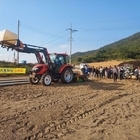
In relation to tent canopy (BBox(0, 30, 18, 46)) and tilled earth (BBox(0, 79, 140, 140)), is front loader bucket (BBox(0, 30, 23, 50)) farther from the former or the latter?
tilled earth (BBox(0, 79, 140, 140))

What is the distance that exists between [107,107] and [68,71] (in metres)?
9.59

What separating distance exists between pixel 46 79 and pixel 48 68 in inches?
40.2

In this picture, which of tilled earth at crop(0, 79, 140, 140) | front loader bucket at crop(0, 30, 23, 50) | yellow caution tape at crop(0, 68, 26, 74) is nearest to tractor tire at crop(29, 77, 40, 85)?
front loader bucket at crop(0, 30, 23, 50)

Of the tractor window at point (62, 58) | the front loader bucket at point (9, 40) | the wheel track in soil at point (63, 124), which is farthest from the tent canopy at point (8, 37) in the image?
the wheel track in soil at point (63, 124)

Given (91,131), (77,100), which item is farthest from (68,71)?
(91,131)

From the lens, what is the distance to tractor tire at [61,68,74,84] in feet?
62.4

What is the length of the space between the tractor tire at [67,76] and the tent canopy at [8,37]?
15.6 feet

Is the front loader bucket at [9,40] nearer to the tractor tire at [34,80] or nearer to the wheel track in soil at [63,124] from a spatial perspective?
the tractor tire at [34,80]

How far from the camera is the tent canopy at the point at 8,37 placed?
15.2 m

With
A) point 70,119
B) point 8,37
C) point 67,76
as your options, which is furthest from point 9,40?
point 70,119

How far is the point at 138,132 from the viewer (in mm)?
7047

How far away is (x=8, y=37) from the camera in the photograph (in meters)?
15.5

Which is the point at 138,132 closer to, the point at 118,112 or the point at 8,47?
the point at 118,112

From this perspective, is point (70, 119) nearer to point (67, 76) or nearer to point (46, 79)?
point (46, 79)
